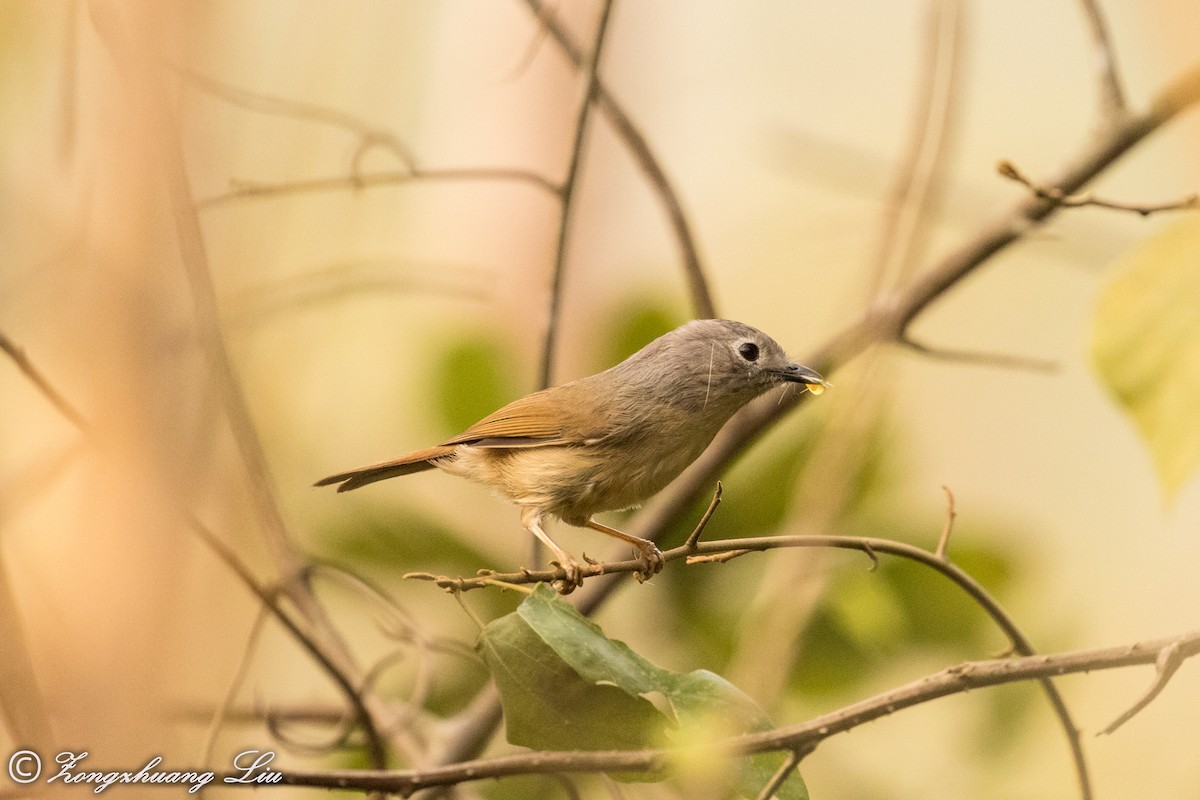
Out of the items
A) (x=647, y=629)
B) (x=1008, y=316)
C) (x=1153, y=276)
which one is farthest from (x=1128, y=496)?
(x=1153, y=276)

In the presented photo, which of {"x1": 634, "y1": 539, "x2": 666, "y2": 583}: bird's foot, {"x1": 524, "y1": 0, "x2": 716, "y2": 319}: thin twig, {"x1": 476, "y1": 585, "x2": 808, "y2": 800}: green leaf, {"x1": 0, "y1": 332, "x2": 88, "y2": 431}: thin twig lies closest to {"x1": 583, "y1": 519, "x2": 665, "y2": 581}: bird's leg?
{"x1": 634, "y1": 539, "x2": 666, "y2": 583}: bird's foot

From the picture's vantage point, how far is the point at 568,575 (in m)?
1.21

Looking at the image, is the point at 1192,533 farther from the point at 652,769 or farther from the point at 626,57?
the point at 652,769

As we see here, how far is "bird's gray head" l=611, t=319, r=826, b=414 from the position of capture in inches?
56.0

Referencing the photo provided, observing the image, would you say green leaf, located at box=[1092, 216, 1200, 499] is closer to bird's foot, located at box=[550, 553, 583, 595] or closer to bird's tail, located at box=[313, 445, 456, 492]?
bird's foot, located at box=[550, 553, 583, 595]

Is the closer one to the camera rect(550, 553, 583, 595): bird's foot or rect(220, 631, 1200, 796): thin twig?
rect(220, 631, 1200, 796): thin twig

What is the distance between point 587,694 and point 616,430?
22.9 inches

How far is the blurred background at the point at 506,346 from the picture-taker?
1.50 meters

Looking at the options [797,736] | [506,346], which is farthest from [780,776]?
[506,346]

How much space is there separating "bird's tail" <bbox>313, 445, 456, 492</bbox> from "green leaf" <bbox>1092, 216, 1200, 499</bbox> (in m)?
0.98

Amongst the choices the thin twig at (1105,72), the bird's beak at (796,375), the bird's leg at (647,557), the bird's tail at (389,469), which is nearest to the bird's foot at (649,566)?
the bird's leg at (647,557)

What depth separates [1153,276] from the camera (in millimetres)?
1346

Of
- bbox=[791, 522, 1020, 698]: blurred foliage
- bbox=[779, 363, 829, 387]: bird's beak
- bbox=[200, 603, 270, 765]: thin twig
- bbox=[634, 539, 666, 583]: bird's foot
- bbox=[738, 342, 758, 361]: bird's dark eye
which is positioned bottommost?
bbox=[791, 522, 1020, 698]: blurred foliage

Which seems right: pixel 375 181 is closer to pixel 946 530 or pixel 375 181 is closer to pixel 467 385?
pixel 467 385
